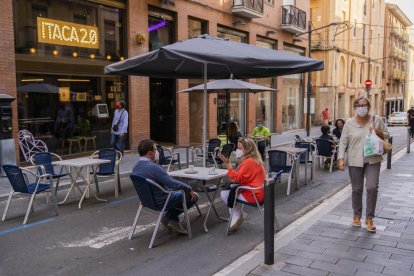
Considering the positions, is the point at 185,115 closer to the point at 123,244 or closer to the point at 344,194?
the point at 344,194

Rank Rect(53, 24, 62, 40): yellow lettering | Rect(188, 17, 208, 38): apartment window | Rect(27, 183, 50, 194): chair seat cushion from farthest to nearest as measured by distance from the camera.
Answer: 1. Rect(188, 17, 208, 38): apartment window
2. Rect(53, 24, 62, 40): yellow lettering
3. Rect(27, 183, 50, 194): chair seat cushion

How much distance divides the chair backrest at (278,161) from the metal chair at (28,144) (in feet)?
22.5

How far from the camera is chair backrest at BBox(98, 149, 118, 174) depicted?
818 cm

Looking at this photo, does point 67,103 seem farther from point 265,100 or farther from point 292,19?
point 292,19

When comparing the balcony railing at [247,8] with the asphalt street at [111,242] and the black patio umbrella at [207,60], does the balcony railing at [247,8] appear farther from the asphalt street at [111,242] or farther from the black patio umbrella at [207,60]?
the asphalt street at [111,242]

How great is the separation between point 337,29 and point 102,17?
2628 cm

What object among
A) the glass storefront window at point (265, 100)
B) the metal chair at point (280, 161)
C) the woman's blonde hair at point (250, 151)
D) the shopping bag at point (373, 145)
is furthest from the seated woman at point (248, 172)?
the glass storefront window at point (265, 100)

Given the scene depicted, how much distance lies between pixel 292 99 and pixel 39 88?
18.0 meters

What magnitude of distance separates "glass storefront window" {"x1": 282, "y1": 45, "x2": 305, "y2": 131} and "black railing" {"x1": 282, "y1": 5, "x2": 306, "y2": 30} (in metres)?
1.50

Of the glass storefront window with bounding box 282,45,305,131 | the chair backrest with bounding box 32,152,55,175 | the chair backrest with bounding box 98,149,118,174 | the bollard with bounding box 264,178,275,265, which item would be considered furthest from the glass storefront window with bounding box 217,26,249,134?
the bollard with bounding box 264,178,275,265

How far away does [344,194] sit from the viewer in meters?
8.34

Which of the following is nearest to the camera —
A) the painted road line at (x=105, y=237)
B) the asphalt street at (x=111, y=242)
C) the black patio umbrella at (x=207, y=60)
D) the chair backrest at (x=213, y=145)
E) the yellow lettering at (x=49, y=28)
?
the asphalt street at (x=111, y=242)

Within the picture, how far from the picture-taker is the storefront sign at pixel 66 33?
12.1 m

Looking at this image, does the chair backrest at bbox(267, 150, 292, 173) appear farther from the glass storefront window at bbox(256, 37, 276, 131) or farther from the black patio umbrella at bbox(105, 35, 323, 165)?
the glass storefront window at bbox(256, 37, 276, 131)
